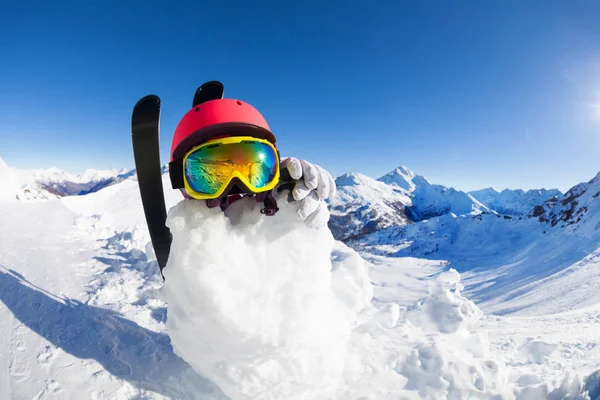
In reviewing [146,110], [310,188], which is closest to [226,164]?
[310,188]

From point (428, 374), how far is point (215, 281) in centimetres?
278

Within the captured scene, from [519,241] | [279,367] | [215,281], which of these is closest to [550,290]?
[279,367]

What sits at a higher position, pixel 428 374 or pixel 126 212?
pixel 126 212

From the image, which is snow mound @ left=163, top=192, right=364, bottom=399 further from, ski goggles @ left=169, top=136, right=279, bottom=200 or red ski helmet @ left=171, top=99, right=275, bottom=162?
red ski helmet @ left=171, top=99, right=275, bottom=162

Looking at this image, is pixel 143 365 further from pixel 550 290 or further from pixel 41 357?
pixel 550 290

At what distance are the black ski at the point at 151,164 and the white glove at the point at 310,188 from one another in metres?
1.84

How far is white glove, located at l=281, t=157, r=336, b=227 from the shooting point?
2822 millimetres

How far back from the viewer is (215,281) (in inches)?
104

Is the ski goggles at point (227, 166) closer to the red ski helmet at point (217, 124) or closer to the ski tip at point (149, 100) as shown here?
the red ski helmet at point (217, 124)

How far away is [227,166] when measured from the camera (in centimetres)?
273

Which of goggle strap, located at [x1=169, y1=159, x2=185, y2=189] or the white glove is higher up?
goggle strap, located at [x1=169, y1=159, x2=185, y2=189]

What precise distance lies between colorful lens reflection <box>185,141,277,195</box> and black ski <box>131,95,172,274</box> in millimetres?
1279

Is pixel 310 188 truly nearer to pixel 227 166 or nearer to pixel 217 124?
pixel 227 166

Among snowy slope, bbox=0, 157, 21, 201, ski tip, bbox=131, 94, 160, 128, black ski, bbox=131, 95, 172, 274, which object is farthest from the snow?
snowy slope, bbox=0, 157, 21, 201
